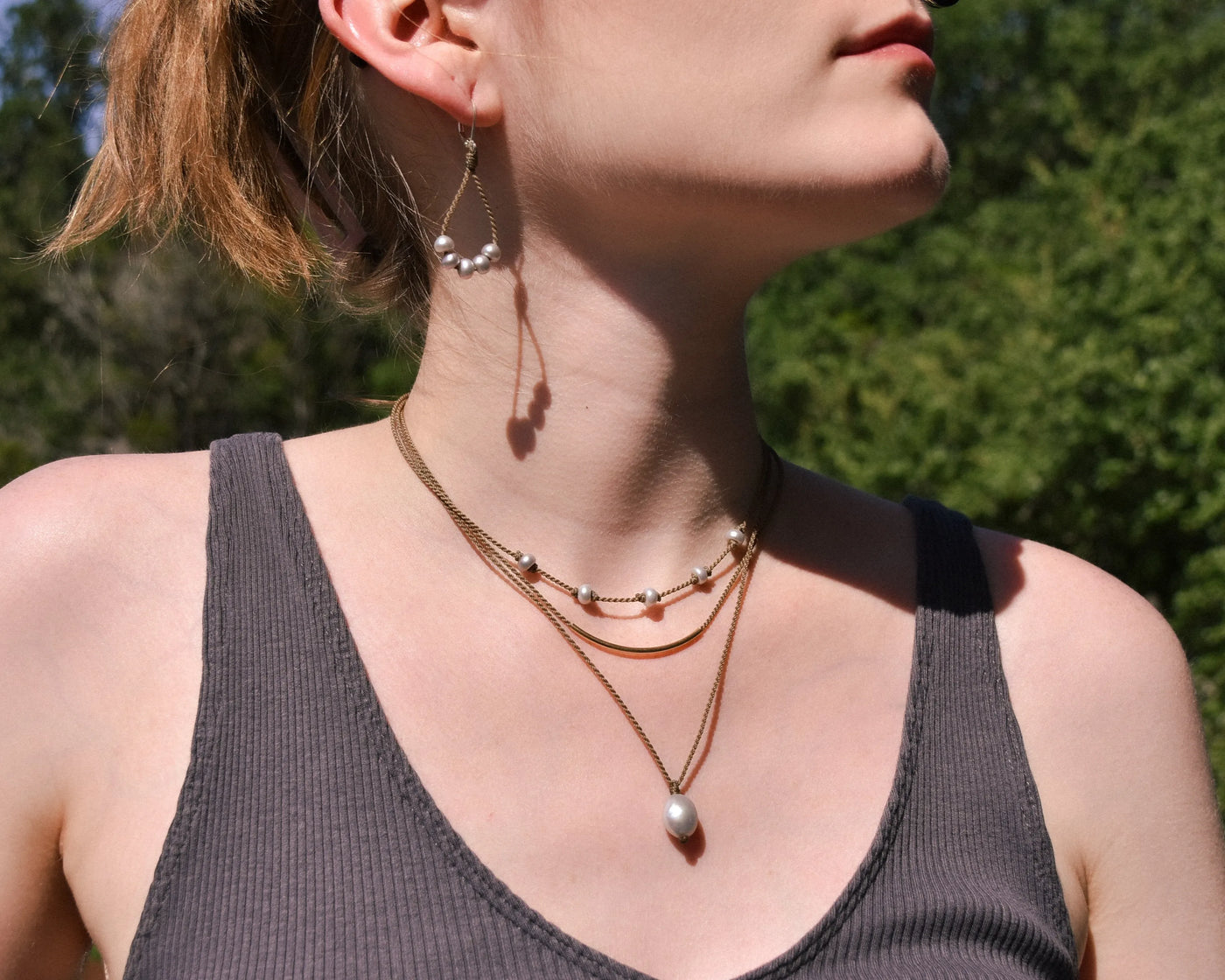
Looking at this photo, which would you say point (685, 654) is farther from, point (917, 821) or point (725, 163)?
point (725, 163)

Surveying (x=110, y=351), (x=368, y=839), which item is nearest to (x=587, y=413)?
(x=368, y=839)

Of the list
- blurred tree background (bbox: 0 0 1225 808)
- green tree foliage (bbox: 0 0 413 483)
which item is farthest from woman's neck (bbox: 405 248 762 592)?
green tree foliage (bbox: 0 0 413 483)

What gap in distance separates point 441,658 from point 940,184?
88 cm

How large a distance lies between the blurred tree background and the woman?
1.59 ft

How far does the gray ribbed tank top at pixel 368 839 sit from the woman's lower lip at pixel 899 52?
76 cm

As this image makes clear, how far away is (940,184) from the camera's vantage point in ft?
5.18

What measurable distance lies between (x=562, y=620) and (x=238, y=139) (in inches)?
34.5

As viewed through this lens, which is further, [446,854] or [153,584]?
[153,584]

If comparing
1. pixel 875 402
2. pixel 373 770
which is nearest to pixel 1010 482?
pixel 875 402

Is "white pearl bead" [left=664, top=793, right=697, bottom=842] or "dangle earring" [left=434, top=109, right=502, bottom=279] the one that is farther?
"dangle earring" [left=434, top=109, right=502, bottom=279]

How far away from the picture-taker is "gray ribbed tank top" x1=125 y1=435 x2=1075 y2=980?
1.35 m

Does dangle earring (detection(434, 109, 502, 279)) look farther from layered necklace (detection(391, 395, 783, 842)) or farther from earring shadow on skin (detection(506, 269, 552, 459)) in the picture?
layered necklace (detection(391, 395, 783, 842))

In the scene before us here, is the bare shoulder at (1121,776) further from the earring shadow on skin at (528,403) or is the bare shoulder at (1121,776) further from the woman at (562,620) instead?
the earring shadow on skin at (528,403)

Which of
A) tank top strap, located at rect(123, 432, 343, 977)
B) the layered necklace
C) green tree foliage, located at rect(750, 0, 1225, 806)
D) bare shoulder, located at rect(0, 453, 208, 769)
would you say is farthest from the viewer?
green tree foliage, located at rect(750, 0, 1225, 806)
